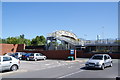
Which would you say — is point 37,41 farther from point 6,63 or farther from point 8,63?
point 6,63

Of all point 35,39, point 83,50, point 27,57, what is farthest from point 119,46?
point 35,39

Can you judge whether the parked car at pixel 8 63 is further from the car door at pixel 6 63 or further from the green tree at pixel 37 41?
the green tree at pixel 37 41

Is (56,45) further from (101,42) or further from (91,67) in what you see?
(91,67)

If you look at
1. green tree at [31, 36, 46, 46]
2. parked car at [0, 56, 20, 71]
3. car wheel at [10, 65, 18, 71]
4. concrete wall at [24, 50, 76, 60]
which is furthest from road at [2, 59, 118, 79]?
green tree at [31, 36, 46, 46]

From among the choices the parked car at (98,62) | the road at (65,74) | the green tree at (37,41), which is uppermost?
the green tree at (37,41)

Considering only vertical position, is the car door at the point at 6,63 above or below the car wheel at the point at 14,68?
above

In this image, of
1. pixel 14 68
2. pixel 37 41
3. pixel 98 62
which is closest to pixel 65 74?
pixel 98 62

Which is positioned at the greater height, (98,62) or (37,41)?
(37,41)

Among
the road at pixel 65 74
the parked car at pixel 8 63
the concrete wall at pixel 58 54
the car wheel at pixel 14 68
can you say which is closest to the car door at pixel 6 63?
the parked car at pixel 8 63

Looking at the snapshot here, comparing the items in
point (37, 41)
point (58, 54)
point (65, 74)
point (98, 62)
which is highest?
point (37, 41)

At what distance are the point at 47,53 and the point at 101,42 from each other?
44.6 ft

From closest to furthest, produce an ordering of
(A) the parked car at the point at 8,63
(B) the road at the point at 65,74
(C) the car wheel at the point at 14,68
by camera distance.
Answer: (B) the road at the point at 65,74
(A) the parked car at the point at 8,63
(C) the car wheel at the point at 14,68

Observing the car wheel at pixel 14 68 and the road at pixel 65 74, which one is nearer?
the road at pixel 65 74

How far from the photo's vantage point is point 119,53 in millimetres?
40812
